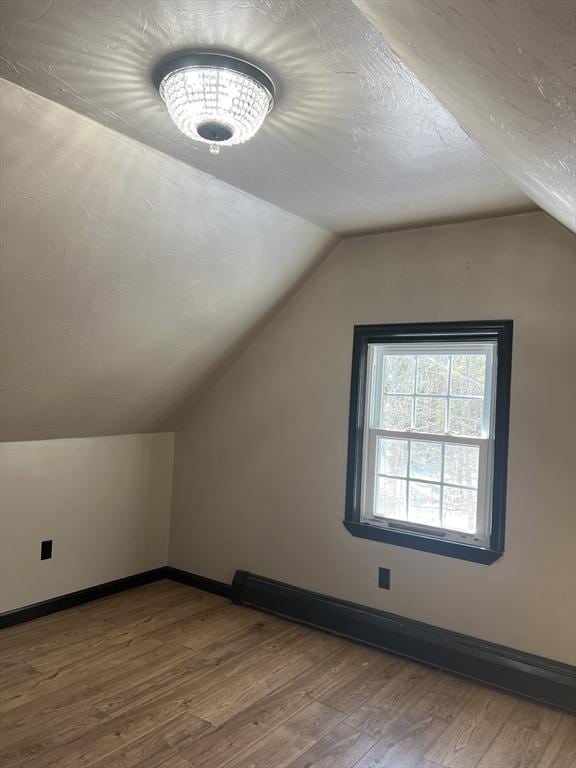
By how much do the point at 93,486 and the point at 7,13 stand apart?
292 centimetres

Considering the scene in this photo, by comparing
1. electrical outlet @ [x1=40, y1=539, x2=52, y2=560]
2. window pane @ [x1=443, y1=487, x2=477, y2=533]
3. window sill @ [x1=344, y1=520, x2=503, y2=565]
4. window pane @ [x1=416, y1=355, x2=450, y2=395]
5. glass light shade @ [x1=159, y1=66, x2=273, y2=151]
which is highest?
glass light shade @ [x1=159, y1=66, x2=273, y2=151]

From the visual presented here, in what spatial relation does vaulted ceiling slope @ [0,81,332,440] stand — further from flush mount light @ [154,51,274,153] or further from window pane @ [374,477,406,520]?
window pane @ [374,477,406,520]

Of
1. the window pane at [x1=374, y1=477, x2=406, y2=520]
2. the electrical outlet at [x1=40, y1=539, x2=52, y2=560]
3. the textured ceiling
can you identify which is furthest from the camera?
the electrical outlet at [x1=40, y1=539, x2=52, y2=560]

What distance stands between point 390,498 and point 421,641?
0.78 meters

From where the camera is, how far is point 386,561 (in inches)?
134

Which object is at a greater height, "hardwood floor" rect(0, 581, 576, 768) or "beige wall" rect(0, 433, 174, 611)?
"beige wall" rect(0, 433, 174, 611)

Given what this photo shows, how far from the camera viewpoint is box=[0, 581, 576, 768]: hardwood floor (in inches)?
94.0

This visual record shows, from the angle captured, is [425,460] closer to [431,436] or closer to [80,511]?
[431,436]

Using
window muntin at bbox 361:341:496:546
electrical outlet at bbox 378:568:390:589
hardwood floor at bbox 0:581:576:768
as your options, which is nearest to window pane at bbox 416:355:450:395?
window muntin at bbox 361:341:496:546

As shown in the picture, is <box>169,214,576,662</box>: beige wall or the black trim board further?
the black trim board

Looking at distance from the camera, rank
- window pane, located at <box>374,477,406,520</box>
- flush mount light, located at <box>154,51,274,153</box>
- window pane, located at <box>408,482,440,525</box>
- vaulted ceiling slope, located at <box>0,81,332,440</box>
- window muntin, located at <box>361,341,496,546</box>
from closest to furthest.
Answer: flush mount light, located at <box>154,51,274,153</box> < vaulted ceiling slope, located at <box>0,81,332,440</box> < window muntin, located at <box>361,341,496,546</box> < window pane, located at <box>408,482,440,525</box> < window pane, located at <box>374,477,406,520</box>

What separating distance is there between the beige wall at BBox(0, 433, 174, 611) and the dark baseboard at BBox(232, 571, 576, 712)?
83cm

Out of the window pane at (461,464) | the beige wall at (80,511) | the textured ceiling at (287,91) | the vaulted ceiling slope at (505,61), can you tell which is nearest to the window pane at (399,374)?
the window pane at (461,464)

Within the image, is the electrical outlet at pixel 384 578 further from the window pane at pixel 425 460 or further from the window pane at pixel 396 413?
the window pane at pixel 396 413
